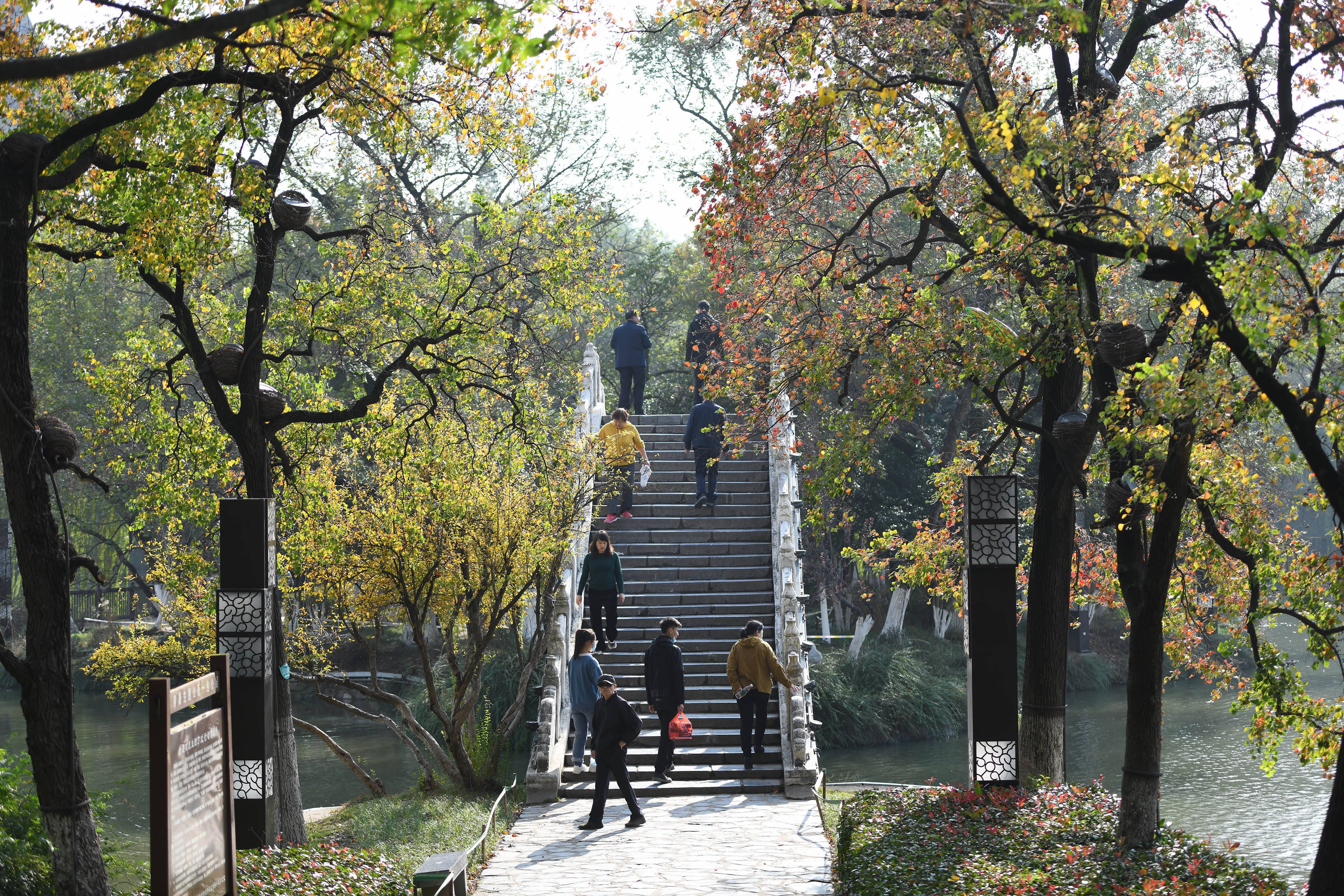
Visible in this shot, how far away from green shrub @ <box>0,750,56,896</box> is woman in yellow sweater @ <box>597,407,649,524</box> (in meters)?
9.15

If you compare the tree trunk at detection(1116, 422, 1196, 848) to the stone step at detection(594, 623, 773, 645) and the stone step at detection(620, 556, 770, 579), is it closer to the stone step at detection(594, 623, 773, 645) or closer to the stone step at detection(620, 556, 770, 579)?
the stone step at detection(594, 623, 773, 645)

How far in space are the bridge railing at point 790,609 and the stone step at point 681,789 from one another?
10.6 inches

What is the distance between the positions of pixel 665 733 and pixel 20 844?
664 cm

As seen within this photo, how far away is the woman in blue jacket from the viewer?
1219cm

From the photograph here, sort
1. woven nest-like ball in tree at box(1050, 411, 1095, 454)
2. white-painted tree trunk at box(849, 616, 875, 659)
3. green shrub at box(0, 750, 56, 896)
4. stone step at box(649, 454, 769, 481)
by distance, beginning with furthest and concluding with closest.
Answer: white-painted tree trunk at box(849, 616, 875, 659), stone step at box(649, 454, 769, 481), woven nest-like ball in tree at box(1050, 411, 1095, 454), green shrub at box(0, 750, 56, 896)

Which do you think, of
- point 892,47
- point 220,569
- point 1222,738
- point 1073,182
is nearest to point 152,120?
point 220,569

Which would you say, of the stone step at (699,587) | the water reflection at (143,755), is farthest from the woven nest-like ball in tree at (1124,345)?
the water reflection at (143,755)

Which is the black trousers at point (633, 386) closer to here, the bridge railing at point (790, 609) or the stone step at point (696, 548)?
the bridge railing at point (790, 609)

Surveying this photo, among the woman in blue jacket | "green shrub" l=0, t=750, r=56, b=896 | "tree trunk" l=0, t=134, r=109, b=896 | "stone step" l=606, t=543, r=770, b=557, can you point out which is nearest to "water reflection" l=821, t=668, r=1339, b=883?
"stone step" l=606, t=543, r=770, b=557

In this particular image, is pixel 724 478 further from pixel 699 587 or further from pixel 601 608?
pixel 601 608

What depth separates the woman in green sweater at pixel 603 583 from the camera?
1427cm

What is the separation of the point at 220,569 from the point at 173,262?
254 centimetres

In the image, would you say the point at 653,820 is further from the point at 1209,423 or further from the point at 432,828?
the point at 1209,423

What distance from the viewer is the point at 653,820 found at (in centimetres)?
1159
